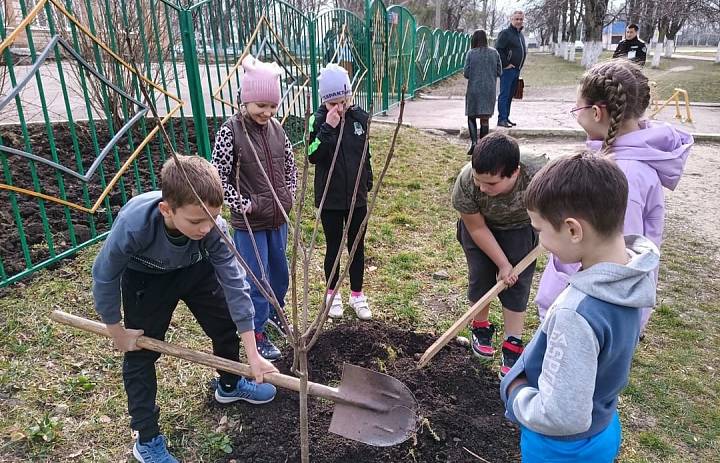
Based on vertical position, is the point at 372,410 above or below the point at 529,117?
above

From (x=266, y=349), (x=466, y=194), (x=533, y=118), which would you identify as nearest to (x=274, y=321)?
(x=266, y=349)

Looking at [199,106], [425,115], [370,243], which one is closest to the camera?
[370,243]

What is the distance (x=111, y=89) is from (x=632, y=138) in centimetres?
554

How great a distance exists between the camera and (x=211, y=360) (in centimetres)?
201

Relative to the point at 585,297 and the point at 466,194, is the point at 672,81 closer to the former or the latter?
the point at 466,194

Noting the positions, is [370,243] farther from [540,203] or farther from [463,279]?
[540,203]

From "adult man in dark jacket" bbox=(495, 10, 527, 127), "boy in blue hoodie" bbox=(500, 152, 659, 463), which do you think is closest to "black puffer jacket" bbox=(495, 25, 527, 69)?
"adult man in dark jacket" bbox=(495, 10, 527, 127)

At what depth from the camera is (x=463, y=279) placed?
3896 millimetres

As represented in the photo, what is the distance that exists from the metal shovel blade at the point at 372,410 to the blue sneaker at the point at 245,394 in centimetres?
48

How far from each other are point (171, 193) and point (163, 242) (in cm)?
26

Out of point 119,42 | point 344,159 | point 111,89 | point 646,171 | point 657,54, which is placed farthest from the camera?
point 657,54

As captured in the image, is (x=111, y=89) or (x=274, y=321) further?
(x=111, y=89)

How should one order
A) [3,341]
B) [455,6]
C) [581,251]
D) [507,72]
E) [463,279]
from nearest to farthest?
1. [581,251]
2. [3,341]
3. [463,279]
4. [507,72]
5. [455,6]

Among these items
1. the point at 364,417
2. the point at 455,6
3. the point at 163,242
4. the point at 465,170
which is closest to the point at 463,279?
the point at 465,170
